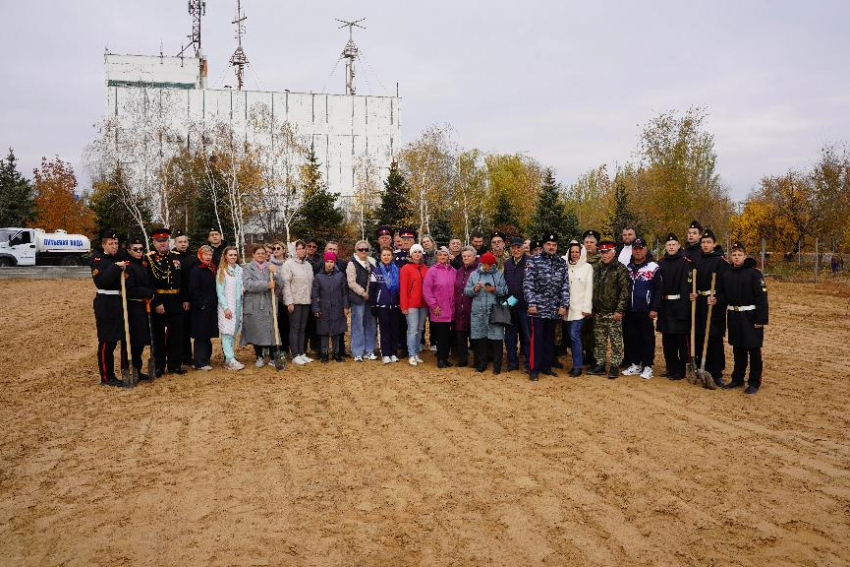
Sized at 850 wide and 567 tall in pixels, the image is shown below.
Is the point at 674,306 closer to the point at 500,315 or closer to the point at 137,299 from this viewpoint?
the point at 500,315

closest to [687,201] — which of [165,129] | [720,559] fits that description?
[720,559]

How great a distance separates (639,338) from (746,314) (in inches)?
58.4

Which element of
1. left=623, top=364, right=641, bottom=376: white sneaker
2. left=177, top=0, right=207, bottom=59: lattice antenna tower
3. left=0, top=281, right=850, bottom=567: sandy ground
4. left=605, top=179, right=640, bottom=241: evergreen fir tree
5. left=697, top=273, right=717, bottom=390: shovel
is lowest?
left=0, top=281, right=850, bottom=567: sandy ground

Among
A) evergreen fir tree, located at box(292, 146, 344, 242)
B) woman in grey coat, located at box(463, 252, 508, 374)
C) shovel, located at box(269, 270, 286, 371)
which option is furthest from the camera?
evergreen fir tree, located at box(292, 146, 344, 242)

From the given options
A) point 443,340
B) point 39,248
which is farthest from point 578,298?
point 39,248

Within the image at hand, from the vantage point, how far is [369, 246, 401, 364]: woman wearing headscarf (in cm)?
921

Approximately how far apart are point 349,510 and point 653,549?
6.75 feet

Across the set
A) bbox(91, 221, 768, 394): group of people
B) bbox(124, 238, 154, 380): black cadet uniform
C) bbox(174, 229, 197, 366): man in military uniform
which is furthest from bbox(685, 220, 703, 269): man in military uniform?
bbox(124, 238, 154, 380): black cadet uniform

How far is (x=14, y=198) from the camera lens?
37375mm

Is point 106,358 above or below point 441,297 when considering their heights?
below

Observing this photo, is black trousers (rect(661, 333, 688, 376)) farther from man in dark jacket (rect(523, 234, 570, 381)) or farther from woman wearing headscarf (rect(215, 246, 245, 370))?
woman wearing headscarf (rect(215, 246, 245, 370))

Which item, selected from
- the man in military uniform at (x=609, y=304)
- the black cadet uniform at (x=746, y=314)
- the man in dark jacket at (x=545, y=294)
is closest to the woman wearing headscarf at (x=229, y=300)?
the man in dark jacket at (x=545, y=294)

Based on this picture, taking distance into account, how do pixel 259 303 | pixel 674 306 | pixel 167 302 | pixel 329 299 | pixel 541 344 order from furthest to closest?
pixel 329 299
pixel 259 303
pixel 167 302
pixel 541 344
pixel 674 306

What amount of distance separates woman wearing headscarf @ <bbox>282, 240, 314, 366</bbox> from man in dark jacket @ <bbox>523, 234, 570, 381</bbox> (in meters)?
3.44
